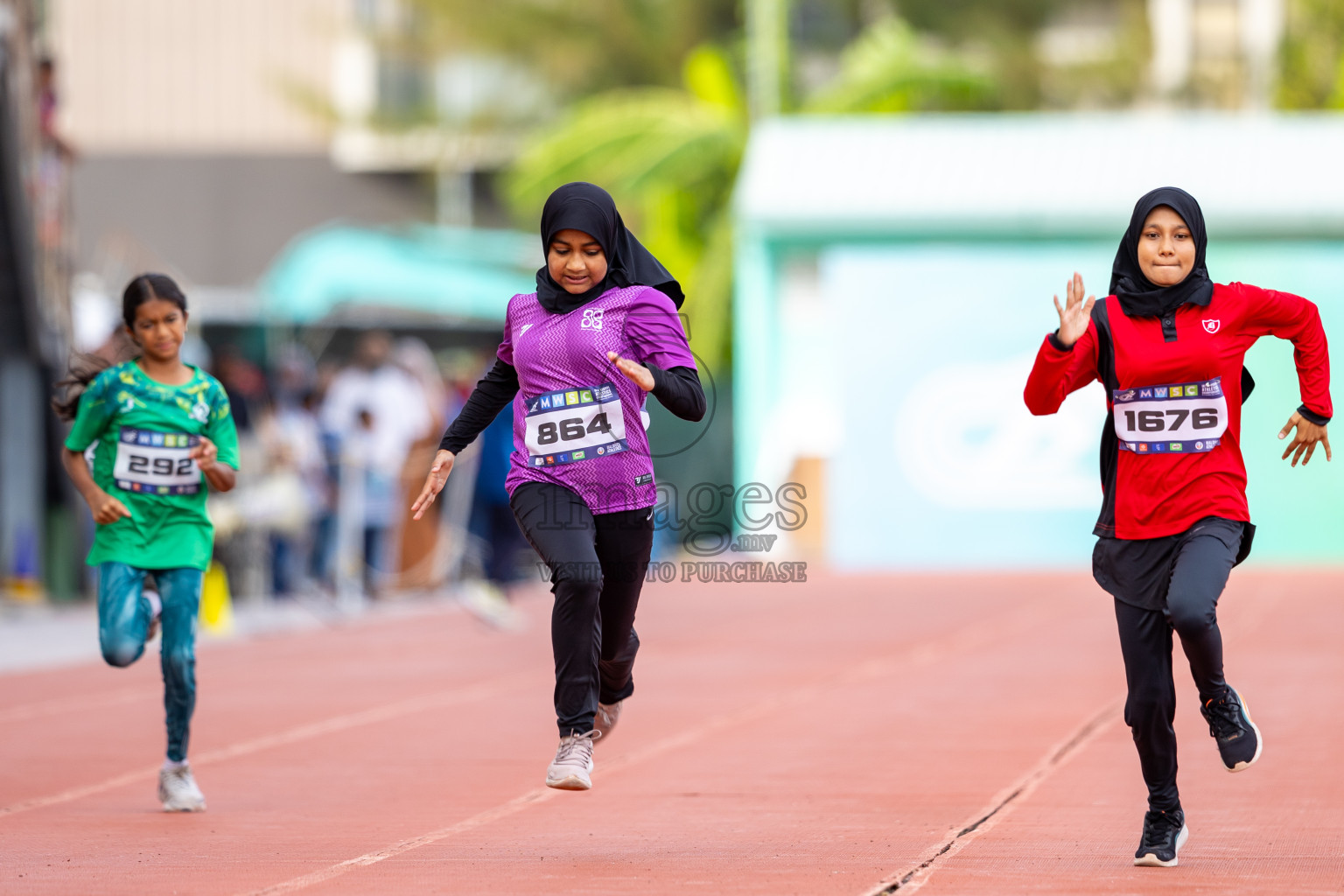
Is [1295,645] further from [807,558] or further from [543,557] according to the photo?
[807,558]

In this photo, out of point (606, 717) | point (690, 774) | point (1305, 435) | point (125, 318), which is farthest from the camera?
point (690, 774)

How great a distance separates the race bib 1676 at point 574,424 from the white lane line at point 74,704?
208 inches

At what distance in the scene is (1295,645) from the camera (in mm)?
14086

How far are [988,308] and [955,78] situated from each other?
980 centimetres

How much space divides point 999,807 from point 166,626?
10.2ft

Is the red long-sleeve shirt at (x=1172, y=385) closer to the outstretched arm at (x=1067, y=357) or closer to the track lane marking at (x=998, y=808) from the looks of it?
the outstretched arm at (x=1067, y=357)

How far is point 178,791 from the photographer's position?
7.72 meters

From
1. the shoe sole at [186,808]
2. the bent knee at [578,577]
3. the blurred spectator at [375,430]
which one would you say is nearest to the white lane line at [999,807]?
the bent knee at [578,577]

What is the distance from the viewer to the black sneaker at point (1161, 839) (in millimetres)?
6180

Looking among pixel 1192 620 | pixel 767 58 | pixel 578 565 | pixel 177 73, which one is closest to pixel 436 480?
pixel 578 565

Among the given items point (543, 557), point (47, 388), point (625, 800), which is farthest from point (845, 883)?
point (47, 388)

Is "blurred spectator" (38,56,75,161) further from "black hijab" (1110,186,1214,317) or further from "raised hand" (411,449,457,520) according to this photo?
"black hijab" (1110,186,1214,317)

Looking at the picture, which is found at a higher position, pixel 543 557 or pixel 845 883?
pixel 543 557

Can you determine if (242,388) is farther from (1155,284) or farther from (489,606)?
(1155,284)
